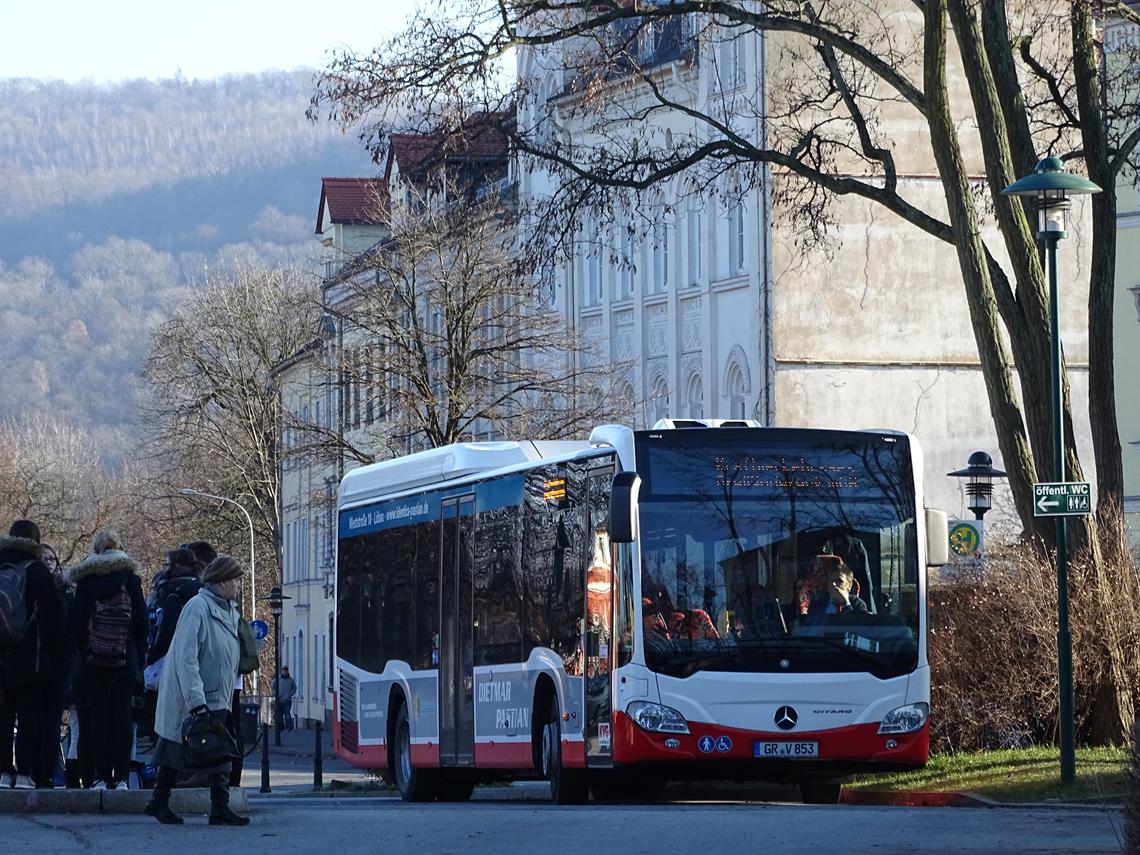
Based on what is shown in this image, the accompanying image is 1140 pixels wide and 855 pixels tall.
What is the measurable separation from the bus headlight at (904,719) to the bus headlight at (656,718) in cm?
157

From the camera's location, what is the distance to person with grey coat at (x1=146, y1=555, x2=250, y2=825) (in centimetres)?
1472

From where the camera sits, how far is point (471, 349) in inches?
1890

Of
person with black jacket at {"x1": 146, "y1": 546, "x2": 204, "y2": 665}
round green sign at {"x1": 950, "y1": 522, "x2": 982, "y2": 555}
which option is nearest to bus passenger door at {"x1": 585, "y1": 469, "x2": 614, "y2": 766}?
person with black jacket at {"x1": 146, "y1": 546, "x2": 204, "y2": 665}

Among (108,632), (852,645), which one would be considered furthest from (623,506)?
(108,632)

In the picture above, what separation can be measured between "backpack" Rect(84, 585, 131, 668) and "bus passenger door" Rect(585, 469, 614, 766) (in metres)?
3.72

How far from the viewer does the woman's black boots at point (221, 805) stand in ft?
49.5

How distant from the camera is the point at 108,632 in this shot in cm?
1700

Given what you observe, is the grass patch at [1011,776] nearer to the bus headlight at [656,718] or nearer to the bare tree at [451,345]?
the bus headlight at [656,718]

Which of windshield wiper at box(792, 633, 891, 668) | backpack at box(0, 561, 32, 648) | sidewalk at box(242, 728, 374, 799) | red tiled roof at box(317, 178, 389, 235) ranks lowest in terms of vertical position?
sidewalk at box(242, 728, 374, 799)

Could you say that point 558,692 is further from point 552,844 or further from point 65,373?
point 65,373

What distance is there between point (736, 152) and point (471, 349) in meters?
23.4

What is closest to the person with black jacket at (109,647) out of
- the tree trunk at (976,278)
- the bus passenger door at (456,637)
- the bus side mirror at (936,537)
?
the bus passenger door at (456,637)

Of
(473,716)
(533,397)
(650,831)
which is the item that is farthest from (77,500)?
(650,831)

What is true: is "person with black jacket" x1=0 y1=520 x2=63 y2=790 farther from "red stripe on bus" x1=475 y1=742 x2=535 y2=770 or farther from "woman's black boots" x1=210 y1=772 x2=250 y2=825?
"red stripe on bus" x1=475 y1=742 x2=535 y2=770
